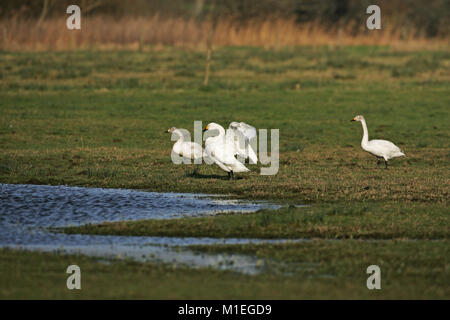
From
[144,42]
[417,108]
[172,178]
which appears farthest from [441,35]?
[172,178]

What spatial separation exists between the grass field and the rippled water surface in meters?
0.41

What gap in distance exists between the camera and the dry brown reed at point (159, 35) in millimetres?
39688

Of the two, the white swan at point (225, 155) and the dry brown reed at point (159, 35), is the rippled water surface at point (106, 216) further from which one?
the dry brown reed at point (159, 35)

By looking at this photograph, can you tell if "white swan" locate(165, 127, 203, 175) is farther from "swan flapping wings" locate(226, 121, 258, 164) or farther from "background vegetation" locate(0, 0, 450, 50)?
"background vegetation" locate(0, 0, 450, 50)

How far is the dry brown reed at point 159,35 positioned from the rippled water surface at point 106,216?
86.3 ft

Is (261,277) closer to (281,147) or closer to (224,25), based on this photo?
(281,147)

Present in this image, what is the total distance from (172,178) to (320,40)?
1201 inches

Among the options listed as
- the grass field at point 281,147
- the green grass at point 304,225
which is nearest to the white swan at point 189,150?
the grass field at point 281,147

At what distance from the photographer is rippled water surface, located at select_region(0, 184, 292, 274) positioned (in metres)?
9.90

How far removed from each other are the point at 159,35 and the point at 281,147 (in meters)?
25.4

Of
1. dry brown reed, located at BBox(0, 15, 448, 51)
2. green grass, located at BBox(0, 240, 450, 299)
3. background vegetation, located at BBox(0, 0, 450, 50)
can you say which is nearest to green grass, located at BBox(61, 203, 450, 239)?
green grass, located at BBox(0, 240, 450, 299)

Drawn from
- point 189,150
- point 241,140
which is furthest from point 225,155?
point 241,140

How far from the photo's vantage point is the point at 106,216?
12273 millimetres
